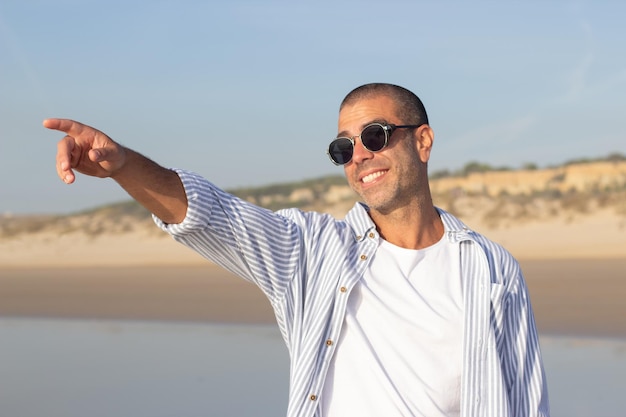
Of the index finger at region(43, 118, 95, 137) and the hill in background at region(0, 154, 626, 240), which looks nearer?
the index finger at region(43, 118, 95, 137)

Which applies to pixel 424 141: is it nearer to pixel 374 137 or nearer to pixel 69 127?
pixel 374 137

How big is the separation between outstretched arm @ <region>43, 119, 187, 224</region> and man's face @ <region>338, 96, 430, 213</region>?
2.24 ft

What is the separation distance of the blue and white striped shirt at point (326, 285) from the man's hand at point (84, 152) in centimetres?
26

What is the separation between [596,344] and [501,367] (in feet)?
21.2

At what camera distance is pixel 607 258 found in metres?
18.0

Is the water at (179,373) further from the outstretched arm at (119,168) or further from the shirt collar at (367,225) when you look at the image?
the outstretched arm at (119,168)

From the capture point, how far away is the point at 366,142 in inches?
117

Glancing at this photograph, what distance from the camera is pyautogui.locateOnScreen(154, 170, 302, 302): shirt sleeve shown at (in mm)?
2539

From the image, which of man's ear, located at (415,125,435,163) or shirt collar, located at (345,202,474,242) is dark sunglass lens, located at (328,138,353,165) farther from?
man's ear, located at (415,125,435,163)

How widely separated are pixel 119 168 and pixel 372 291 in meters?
0.84

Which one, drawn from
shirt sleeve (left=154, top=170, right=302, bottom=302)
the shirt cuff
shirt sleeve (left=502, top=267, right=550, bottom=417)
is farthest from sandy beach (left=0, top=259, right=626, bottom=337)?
the shirt cuff

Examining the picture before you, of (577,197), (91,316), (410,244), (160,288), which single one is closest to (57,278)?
(160,288)

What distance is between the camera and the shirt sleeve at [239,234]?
2.54 m

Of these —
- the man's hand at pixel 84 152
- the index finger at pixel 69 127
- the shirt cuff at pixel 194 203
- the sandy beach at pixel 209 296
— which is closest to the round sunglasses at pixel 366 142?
the shirt cuff at pixel 194 203
